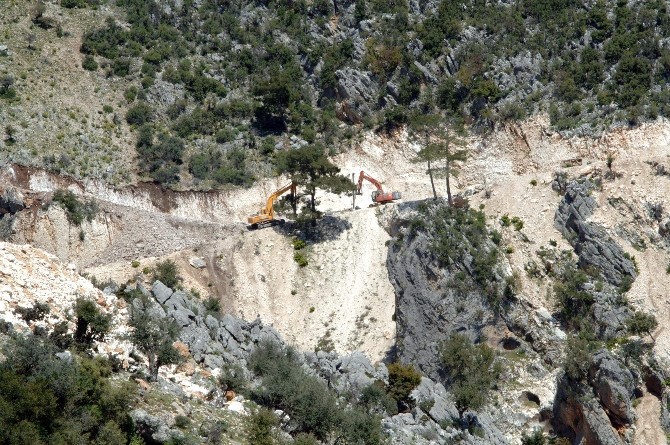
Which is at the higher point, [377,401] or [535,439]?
[377,401]

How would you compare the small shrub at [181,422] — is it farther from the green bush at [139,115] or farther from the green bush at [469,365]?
the green bush at [139,115]

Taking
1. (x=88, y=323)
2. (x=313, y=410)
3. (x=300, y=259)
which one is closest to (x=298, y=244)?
(x=300, y=259)

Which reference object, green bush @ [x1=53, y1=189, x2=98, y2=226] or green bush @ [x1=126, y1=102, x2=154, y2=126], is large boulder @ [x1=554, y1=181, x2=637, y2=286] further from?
green bush @ [x1=126, y1=102, x2=154, y2=126]

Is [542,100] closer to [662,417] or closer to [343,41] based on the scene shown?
[343,41]

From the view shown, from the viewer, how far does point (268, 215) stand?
2913 inches

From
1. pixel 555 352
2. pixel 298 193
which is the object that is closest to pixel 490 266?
pixel 555 352

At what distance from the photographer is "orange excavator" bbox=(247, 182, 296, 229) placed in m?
72.9

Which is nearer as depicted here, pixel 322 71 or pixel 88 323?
pixel 88 323

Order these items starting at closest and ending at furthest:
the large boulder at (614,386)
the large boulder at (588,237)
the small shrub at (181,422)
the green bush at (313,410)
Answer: the small shrub at (181,422) → the green bush at (313,410) → the large boulder at (614,386) → the large boulder at (588,237)

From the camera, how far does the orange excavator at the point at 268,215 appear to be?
72.9 metres

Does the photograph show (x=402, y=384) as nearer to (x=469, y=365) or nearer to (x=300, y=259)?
(x=469, y=365)

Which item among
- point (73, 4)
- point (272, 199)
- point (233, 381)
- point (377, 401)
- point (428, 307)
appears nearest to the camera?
point (233, 381)

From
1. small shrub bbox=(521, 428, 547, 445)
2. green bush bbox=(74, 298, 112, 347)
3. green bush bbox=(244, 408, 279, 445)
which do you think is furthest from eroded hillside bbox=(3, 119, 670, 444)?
green bush bbox=(74, 298, 112, 347)

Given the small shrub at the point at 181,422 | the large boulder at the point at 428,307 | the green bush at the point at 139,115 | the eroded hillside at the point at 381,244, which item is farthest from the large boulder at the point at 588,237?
the green bush at the point at 139,115
